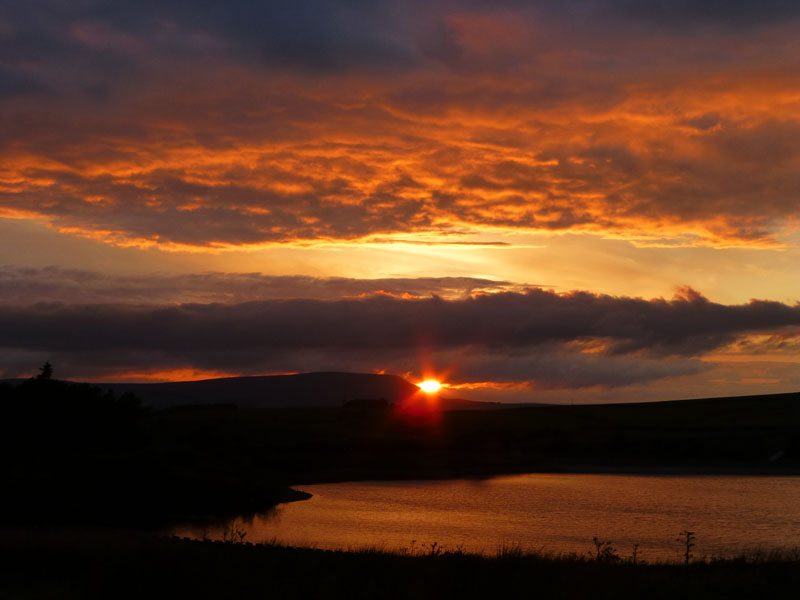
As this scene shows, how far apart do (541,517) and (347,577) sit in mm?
33040

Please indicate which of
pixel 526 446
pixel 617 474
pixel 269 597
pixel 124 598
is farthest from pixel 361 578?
pixel 526 446

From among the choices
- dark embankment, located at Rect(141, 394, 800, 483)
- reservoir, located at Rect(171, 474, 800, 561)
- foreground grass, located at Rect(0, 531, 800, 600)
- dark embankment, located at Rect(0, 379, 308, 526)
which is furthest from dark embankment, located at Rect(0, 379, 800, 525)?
foreground grass, located at Rect(0, 531, 800, 600)

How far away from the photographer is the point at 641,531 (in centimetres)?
4316

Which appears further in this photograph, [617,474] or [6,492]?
[617,474]

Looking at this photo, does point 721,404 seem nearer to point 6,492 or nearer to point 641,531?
point 641,531

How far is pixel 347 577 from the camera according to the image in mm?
18375

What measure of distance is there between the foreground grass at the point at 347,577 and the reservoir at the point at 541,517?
9678 mm

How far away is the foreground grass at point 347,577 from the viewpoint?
55.7 ft

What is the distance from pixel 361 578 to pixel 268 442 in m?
82.6

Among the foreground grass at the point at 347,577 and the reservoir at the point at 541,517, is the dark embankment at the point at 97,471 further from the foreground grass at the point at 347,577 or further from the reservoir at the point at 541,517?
the foreground grass at the point at 347,577

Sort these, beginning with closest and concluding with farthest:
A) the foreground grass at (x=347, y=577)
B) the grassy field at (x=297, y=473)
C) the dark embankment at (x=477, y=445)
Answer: the foreground grass at (x=347, y=577) → the grassy field at (x=297, y=473) → the dark embankment at (x=477, y=445)

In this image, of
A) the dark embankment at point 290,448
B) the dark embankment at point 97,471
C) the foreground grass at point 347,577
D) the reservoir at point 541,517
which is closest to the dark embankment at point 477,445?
the dark embankment at point 290,448

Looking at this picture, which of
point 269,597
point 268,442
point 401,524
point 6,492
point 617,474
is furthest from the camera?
point 268,442

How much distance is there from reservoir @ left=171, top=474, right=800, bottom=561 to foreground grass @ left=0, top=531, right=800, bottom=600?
31.8ft
